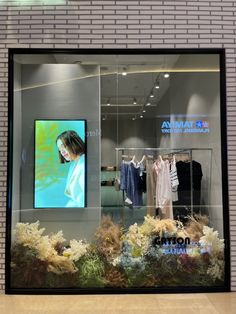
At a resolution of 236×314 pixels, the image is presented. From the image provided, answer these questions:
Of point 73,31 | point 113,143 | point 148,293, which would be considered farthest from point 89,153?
point 148,293

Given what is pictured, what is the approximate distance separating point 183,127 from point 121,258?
81.5 inches

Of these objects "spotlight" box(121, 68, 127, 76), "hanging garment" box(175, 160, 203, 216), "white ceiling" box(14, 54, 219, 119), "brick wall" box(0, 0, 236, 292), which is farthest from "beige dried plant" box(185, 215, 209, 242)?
"spotlight" box(121, 68, 127, 76)

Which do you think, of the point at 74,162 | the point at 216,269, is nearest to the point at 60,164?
the point at 74,162

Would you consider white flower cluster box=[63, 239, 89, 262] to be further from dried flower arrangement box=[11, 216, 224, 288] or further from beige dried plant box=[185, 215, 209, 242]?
beige dried plant box=[185, 215, 209, 242]

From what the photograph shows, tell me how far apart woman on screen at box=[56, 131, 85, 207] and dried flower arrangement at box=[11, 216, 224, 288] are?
58 centimetres

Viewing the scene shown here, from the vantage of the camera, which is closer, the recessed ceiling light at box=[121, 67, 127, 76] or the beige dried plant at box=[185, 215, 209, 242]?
the beige dried plant at box=[185, 215, 209, 242]

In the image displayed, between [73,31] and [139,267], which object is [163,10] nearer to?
[73,31]

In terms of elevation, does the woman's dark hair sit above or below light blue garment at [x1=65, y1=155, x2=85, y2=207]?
above

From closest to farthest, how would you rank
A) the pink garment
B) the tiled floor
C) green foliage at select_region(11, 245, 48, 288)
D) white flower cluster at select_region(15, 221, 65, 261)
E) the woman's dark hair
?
1. the tiled floor
2. green foliage at select_region(11, 245, 48, 288)
3. white flower cluster at select_region(15, 221, 65, 261)
4. the pink garment
5. the woman's dark hair

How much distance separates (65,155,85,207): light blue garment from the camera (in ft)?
19.6

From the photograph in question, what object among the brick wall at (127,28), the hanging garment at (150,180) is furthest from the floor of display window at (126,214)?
the brick wall at (127,28)

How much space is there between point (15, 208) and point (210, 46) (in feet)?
11.8

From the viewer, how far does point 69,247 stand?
579 cm

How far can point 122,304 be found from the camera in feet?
16.5
